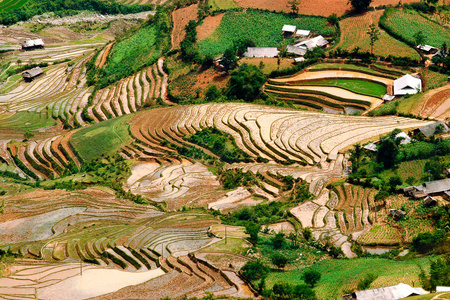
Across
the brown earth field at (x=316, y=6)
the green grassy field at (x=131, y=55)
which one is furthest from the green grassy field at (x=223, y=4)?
the green grassy field at (x=131, y=55)

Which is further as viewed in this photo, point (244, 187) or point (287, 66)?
point (287, 66)

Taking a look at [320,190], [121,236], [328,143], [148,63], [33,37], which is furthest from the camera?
[33,37]

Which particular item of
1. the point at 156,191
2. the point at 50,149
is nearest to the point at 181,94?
the point at 50,149

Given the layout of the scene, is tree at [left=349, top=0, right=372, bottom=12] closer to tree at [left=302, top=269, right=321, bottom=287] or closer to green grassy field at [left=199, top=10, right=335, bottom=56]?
green grassy field at [left=199, top=10, right=335, bottom=56]

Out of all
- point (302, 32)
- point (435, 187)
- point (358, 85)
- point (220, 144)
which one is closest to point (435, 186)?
point (435, 187)

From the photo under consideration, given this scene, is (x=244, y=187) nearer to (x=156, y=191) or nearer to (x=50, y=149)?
(x=156, y=191)

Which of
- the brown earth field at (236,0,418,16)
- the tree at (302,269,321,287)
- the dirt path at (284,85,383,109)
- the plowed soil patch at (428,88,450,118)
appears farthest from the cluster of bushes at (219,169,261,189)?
the brown earth field at (236,0,418,16)

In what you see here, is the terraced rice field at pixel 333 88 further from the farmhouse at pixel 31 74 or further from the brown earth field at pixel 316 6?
the farmhouse at pixel 31 74
